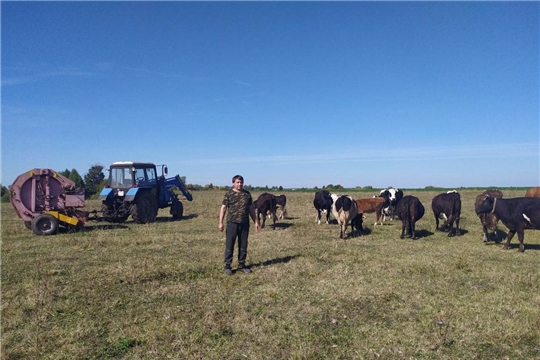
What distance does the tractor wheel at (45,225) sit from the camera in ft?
43.2

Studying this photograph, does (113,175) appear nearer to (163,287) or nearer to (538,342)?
(163,287)

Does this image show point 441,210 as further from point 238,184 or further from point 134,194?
point 134,194

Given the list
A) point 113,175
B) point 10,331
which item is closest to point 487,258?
point 10,331

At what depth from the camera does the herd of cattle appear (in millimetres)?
10688

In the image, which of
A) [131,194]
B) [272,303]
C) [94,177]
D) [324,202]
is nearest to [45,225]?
[131,194]

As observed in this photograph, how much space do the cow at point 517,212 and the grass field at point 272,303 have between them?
0.60 metres

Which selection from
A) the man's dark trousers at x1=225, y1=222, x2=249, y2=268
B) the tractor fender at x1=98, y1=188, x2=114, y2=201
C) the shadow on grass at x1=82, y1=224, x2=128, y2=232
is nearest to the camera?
the man's dark trousers at x1=225, y1=222, x2=249, y2=268

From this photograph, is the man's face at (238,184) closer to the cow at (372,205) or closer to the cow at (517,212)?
the cow at (517,212)

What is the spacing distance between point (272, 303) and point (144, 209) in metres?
12.1

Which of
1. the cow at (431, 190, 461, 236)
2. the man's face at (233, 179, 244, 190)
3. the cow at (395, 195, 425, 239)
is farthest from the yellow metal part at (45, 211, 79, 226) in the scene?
the cow at (431, 190, 461, 236)

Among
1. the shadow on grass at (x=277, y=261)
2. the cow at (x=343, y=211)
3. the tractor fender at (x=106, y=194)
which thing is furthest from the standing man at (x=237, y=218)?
the tractor fender at (x=106, y=194)

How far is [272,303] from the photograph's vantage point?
6.22 metres

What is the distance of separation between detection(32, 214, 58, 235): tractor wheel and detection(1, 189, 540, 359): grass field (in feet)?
8.13

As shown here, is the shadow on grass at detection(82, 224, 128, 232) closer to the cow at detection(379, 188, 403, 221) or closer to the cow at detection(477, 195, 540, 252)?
the cow at detection(379, 188, 403, 221)
